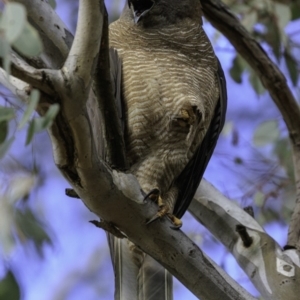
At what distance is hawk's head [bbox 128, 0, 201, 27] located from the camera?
2718 millimetres

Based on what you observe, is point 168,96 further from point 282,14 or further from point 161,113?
point 282,14

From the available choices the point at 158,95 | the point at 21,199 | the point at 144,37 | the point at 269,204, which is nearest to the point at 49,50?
the point at 21,199

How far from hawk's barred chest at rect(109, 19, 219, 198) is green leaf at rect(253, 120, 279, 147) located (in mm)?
558

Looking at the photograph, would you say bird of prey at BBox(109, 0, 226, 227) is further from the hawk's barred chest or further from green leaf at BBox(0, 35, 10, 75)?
green leaf at BBox(0, 35, 10, 75)

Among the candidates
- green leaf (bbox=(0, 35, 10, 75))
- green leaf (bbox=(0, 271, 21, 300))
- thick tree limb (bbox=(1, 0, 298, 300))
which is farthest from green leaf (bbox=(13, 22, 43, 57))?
green leaf (bbox=(0, 271, 21, 300))

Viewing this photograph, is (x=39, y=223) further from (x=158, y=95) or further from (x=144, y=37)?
(x=144, y=37)

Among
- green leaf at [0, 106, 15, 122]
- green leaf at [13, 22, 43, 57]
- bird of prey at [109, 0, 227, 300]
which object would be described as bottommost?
green leaf at [0, 106, 15, 122]

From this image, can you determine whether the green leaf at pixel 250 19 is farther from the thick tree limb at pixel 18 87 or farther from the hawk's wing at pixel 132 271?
the thick tree limb at pixel 18 87

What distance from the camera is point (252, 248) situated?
94.9 inches

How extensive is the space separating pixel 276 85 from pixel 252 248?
711mm

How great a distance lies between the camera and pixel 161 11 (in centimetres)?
276

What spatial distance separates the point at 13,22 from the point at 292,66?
219 cm

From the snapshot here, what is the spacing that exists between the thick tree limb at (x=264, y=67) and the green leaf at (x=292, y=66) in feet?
1.14

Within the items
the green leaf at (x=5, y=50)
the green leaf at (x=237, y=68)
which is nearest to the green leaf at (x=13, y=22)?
the green leaf at (x=5, y=50)
